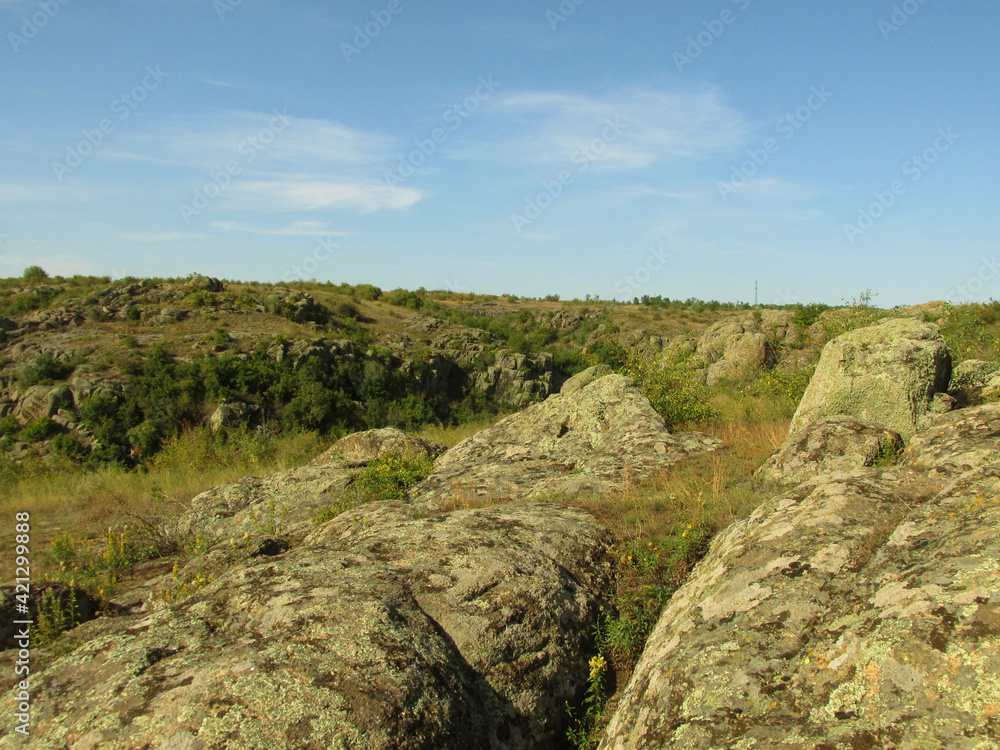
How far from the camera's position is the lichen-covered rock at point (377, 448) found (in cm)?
858

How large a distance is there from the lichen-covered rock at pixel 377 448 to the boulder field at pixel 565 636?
372 centimetres

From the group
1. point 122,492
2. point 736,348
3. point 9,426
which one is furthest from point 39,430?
point 736,348

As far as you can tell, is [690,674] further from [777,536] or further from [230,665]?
[230,665]

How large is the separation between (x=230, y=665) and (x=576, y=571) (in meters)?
2.16

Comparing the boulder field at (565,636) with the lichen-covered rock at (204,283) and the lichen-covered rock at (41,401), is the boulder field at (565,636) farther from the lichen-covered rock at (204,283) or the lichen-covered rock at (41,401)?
the lichen-covered rock at (204,283)

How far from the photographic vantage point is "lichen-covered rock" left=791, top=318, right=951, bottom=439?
5598mm

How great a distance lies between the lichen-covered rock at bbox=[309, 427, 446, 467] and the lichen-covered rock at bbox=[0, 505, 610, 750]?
14.8ft

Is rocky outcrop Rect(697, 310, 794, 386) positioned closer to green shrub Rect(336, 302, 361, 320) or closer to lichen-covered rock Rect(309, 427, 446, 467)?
lichen-covered rock Rect(309, 427, 446, 467)

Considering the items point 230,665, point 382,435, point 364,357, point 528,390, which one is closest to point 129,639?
point 230,665

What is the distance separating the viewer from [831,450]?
16.0ft

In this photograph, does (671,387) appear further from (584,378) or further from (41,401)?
(41,401)

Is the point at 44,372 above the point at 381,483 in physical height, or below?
above

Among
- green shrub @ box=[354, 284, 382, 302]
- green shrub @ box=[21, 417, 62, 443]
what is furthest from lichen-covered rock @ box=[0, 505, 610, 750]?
green shrub @ box=[354, 284, 382, 302]

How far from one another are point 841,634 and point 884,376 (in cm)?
416
